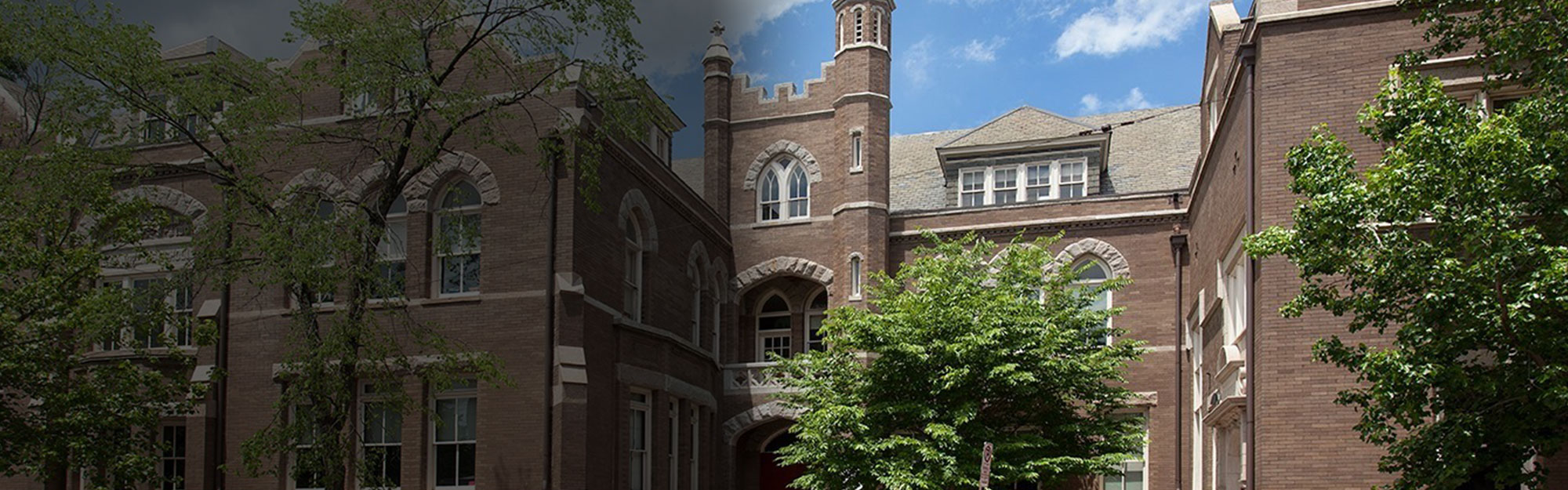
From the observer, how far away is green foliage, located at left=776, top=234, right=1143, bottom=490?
885 inches

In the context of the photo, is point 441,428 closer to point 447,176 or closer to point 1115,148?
point 447,176

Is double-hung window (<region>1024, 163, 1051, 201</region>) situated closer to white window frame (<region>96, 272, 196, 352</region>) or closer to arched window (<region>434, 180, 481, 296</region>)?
arched window (<region>434, 180, 481, 296</region>)

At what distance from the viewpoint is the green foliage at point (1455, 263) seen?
11875 millimetres


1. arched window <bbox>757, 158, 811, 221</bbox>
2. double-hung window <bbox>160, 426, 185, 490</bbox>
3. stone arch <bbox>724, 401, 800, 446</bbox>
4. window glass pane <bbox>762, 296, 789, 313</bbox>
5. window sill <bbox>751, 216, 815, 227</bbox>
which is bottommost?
double-hung window <bbox>160, 426, 185, 490</bbox>

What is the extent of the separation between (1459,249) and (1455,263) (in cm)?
91

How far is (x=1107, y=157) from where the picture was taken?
33594 millimetres

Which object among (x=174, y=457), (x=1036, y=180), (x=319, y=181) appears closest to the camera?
(x=319, y=181)

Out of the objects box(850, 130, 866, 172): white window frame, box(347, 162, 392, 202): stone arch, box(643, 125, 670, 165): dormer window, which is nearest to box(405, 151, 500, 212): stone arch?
box(347, 162, 392, 202): stone arch

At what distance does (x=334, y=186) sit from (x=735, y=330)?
10792mm

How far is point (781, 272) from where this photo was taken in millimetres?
32125

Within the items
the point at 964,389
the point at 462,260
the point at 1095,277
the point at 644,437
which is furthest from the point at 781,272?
the point at 462,260

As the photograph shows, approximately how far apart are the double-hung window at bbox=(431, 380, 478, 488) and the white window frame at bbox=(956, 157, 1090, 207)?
1482cm

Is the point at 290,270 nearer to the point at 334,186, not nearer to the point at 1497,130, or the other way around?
the point at 334,186

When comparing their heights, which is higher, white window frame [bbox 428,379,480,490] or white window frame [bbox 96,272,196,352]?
white window frame [bbox 96,272,196,352]
